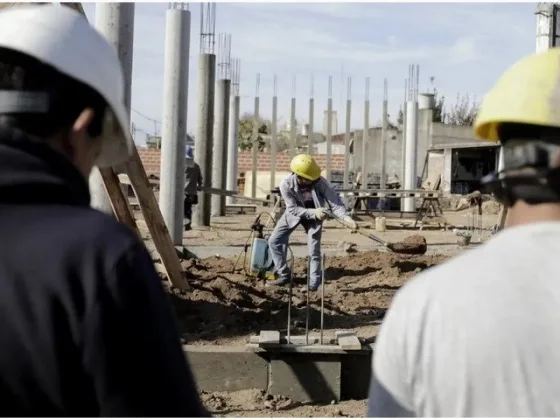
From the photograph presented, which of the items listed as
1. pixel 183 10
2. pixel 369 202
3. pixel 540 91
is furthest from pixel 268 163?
pixel 540 91

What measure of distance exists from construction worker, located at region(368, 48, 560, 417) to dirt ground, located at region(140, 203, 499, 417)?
4.77 metres

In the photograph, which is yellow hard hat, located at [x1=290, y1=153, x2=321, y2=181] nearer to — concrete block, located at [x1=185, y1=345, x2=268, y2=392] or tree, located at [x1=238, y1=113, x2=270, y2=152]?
concrete block, located at [x1=185, y1=345, x2=268, y2=392]

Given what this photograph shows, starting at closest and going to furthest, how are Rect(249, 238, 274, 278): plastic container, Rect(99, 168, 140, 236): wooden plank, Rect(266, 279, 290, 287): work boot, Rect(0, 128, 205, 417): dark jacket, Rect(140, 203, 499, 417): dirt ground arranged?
Rect(0, 128, 205, 417): dark jacket
Rect(140, 203, 499, 417): dirt ground
Rect(99, 168, 140, 236): wooden plank
Rect(266, 279, 290, 287): work boot
Rect(249, 238, 274, 278): plastic container

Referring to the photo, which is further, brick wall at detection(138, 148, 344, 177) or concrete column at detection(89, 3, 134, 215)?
brick wall at detection(138, 148, 344, 177)

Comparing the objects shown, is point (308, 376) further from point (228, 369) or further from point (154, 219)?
point (154, 219)

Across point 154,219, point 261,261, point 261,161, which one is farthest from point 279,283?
point 261,161

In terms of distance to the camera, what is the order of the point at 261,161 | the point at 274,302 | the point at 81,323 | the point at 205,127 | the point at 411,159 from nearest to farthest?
the point at 81,323
the point at 274,302
the point at 205,127
the point at 411,159
the point at 261,161

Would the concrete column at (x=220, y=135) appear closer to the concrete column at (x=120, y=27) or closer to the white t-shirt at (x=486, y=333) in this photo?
the concrete column at (x=120, y=27)

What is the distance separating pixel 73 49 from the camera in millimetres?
1779

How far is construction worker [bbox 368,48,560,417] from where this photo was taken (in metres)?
1.65

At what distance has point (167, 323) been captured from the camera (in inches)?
64.6

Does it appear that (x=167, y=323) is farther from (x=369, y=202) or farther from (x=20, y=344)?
(x=369, y=202)

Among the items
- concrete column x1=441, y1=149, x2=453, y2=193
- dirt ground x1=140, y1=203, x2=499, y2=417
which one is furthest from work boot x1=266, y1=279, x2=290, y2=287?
concrete column x1=441, y1=149, x2=453, y2=193

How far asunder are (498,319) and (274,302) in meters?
7.92
